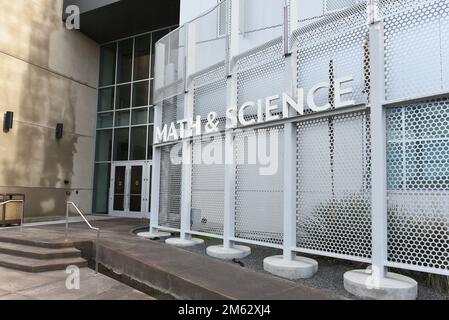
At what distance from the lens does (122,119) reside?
1712 centimetres

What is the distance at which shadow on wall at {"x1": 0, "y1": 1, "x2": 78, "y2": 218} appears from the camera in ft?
45.4

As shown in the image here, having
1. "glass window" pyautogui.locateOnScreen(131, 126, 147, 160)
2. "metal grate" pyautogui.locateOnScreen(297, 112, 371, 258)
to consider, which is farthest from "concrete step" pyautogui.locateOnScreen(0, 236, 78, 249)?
"glass window" pyautogui.locateOnScreen(131, 126, 147, 160)

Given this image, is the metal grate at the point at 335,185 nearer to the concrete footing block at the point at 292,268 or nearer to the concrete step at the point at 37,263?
the concrete footing block at the point at 292,268

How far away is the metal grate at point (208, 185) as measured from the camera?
7836mm

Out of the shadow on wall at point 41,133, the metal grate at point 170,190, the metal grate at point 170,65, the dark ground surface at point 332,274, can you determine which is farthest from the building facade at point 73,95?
the dark ground surface at point 332,274

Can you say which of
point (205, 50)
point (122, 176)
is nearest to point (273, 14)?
point (205, 50)

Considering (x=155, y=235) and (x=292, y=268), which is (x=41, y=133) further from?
(x=292, y=268)

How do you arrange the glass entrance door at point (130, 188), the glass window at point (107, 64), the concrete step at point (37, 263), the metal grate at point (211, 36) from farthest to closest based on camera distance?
1. the glass window at point (107, 64)
2. the glass entrance door at point (130, 188)
3. the metal grate at point (211, 36)
4. the concrete step at point (37, 263)

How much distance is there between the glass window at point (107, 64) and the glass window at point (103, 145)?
235cm

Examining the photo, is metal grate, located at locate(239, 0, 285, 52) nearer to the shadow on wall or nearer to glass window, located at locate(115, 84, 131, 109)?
glass window, located at locate(115, 84, 131, 109)

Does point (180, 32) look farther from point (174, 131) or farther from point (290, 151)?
point (290, 151)

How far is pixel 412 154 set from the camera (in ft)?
16.3

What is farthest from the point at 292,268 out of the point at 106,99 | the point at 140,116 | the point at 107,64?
the point at 107,64

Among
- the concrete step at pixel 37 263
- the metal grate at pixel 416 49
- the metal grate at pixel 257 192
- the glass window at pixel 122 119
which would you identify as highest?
the glass window at pixel 122 119
